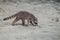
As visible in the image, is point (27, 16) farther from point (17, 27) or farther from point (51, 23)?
point (51, 23)

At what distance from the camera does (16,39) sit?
10719 millimetres

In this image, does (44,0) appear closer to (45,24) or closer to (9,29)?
(45,24)

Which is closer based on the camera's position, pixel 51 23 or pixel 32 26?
pixel 32 26

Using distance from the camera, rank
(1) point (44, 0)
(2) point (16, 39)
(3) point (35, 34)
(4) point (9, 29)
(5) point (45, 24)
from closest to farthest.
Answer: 1. (2) point (16, 39)
2. (3) point (35, 34)
3. (4) point (9, 29)
4. (5) point (45, 24)
5. (1) point (44, 0)

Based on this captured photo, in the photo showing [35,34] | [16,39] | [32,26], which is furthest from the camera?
[32,26]

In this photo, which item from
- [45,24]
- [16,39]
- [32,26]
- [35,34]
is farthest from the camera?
[45,24]

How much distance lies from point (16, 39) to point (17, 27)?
231 centimetres

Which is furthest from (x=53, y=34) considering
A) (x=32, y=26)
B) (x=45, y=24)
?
(x=45, y=24)

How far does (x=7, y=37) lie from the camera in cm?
1099

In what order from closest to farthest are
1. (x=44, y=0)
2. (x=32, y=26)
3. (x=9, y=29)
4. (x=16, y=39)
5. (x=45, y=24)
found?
1. (x=16, y=39)
2. (x=9, y=29)
3. (x=32, y=26)
4. (x=45, y=24)
5. (x=44, y=0)

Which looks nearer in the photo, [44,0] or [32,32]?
[32,32]

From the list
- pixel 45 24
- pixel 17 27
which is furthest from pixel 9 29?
pixel 45 24

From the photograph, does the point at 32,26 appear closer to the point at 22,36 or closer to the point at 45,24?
the point at 45,24

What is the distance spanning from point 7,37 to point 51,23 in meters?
4.36
